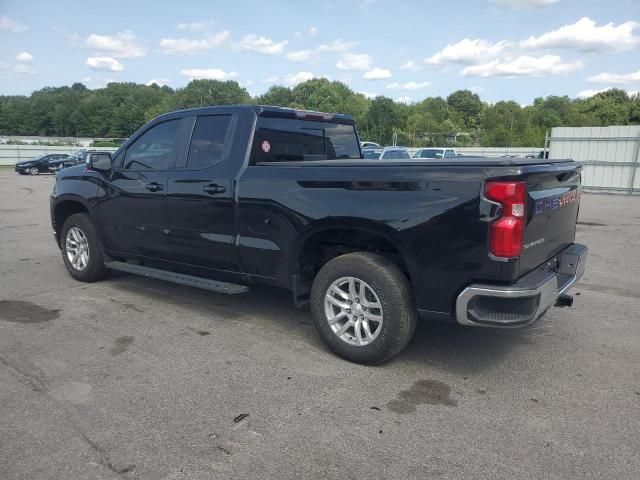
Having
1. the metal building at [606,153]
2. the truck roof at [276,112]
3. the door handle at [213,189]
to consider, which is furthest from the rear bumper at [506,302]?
the metal building at [606,153]

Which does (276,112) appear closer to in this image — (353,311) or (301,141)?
(301,141)

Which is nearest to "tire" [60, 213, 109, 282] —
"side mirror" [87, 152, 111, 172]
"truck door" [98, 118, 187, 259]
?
"truck door" [98, 118, 187, 259]

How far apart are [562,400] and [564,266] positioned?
49.7 inches

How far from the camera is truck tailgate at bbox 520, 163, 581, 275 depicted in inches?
133

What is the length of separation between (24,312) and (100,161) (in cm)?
172

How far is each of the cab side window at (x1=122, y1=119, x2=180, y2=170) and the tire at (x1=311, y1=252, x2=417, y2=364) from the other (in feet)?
7.04

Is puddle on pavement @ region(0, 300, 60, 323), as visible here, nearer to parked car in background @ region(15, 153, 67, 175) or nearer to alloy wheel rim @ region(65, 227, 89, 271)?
alloy wheel rim @ region(65, 227, 89, 271)

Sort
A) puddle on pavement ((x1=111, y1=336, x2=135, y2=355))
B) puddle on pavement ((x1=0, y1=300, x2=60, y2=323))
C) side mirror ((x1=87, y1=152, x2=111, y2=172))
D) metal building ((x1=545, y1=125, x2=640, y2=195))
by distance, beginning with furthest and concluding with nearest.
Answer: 1. metal building ((x1=545, y1=125, x2=640, y2=195))
2. side mirror ((x1=87, y1=152, x2=111, y2=172))
3. puddle on pavement ((x1=0, y1=300, x2=60, y2=323))
4. puddle on pavement ((x1=111, y1=336, x2=135, y2=355))

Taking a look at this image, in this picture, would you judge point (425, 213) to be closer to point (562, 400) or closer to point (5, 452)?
point (562, 400)

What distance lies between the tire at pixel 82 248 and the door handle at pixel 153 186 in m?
1.21

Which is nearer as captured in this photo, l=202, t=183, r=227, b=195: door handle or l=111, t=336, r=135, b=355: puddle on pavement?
l=111, t=336, r=135, b=355: puddle on pavement

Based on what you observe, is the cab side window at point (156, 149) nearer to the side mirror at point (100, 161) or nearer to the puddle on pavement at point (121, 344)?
the side mirror at point (100, 161)

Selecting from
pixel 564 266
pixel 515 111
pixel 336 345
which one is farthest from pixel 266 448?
pixel 515 111

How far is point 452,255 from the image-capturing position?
3.38m
